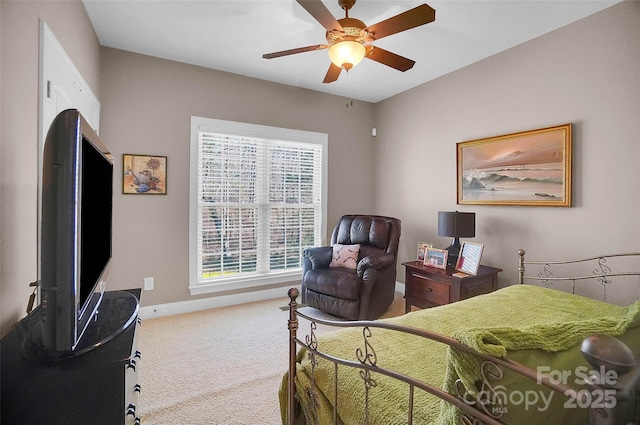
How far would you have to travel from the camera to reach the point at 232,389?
6.93ft

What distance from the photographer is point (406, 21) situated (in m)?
1.96

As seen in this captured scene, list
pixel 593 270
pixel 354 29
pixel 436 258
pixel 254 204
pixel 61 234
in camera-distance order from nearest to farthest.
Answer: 1. pixel 61 234
2. pixel 354 29
3. pixel 593 270
4. pixel 436 258
5. pixel 254 204

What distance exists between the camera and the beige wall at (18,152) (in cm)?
126

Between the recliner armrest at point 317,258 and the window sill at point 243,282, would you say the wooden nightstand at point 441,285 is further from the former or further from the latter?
the window sill at point 243,282

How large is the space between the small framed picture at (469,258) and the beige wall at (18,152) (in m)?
3.18

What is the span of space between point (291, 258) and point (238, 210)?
0.99m

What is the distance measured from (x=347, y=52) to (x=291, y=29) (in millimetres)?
908

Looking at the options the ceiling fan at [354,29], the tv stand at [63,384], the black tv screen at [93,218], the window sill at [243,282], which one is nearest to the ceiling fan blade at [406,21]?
the ceiling fan at [354,29]

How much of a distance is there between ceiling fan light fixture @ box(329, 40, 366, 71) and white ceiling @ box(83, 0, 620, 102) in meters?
0.50

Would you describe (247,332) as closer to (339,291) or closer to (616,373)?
(339,291)

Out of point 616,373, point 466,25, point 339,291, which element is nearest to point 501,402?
point 616,373

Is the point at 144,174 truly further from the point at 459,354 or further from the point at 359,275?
the point at 459,354

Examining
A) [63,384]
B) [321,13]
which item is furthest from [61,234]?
[321,13]

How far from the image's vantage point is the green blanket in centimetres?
77
